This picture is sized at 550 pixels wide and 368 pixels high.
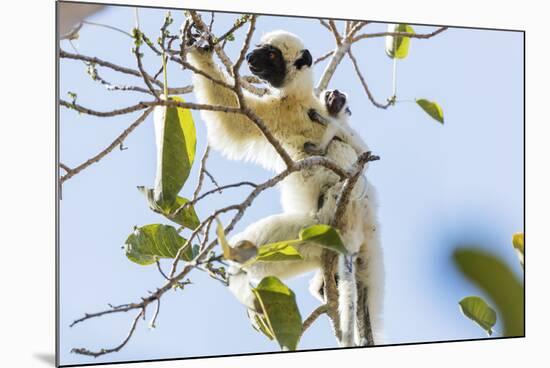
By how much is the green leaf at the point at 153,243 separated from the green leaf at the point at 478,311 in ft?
4.30

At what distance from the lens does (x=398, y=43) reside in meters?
3.67

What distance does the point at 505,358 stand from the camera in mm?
3807

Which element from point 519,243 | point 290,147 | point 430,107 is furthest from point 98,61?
point 519,243

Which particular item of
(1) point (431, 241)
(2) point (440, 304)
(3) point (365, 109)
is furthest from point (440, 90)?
(2) point (440, 304)

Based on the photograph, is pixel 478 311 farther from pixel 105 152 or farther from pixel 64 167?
pixel 64 167

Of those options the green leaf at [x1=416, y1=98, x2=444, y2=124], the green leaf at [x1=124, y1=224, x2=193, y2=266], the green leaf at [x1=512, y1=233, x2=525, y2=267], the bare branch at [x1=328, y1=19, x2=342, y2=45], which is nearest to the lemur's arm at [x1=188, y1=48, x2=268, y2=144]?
the bare branch at [x1=328, y1=19, x2=342, y2=45]

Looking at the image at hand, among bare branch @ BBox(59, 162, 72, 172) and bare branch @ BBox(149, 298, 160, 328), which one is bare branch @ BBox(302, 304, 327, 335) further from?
bare branch @ BBox(59, 162, 72, 172)

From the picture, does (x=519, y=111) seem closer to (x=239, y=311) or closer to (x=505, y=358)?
(x=505, y=358)

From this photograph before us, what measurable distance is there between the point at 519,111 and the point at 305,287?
1.36 metres

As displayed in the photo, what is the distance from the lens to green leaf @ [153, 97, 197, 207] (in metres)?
2.98

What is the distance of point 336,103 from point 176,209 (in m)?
0.84

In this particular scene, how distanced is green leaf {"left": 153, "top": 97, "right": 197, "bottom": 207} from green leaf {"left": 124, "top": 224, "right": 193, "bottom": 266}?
0.16 metres

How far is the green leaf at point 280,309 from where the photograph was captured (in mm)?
2934

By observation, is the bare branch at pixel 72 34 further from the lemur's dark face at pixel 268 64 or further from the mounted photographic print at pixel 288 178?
the lemur's dark face at pixel 268 64
